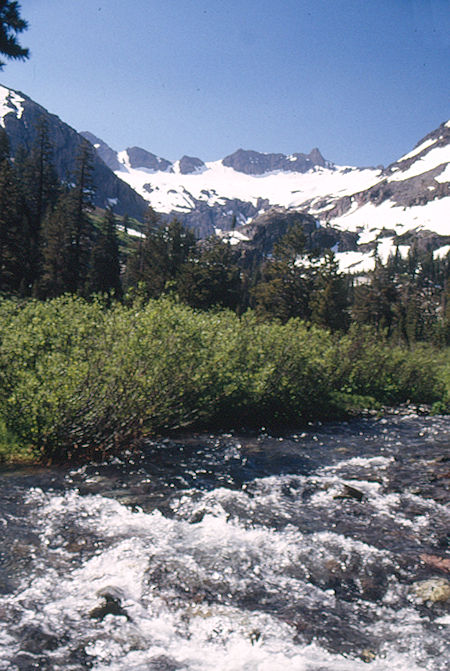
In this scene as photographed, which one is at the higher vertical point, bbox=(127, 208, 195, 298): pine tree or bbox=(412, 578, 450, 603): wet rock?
bbox=(127, 208, 195, 298): pine tree

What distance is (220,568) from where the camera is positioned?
626 centimetres

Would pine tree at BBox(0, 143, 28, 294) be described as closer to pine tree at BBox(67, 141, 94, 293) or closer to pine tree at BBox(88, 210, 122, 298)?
pine tree at BBox(67, 141, 94, 293)

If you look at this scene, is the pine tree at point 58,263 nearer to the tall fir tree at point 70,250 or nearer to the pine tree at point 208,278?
the tall fir tree at point 70,250

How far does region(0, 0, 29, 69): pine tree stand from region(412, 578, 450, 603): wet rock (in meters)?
13.8

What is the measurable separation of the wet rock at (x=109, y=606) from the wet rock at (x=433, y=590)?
347 centimetres

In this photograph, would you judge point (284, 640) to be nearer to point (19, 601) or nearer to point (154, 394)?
point (19, 601)

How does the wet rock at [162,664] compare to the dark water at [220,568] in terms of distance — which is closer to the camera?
the wet rock at [162,664]

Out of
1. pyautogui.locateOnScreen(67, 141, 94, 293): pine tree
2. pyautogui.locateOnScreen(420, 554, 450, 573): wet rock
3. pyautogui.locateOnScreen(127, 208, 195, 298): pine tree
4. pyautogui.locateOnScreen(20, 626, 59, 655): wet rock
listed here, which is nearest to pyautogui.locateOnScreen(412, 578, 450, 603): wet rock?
pyautogui.locateOnScreen(420, 554, 450, 573): wet rock

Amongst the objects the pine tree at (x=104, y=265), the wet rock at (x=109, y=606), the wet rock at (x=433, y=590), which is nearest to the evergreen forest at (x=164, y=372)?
the wet rock at (x=109, y=606)

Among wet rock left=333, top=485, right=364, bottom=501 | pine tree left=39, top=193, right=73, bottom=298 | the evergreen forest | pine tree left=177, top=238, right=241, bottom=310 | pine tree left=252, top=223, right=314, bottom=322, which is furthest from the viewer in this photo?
pine tree left=252, top=223, right=314, bottom=322

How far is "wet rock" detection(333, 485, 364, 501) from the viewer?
9.05 meters

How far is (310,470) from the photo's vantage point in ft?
35.7

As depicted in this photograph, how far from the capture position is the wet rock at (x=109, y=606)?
204 inches

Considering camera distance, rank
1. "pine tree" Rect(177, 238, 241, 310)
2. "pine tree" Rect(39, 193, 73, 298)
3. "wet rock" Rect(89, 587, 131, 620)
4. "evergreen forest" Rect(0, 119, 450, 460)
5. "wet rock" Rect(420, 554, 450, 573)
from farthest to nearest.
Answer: "pine tree" Rect(177, 238, 241, 310) → "pine tree" Rect(39, 193, 73, 298) → "evergreen forest" Rect(0, 119, 450, 460) → "wet rock" Rect(420, 554, 450, 573) → "wet rock" Rect(89, 587, 131, 620)
